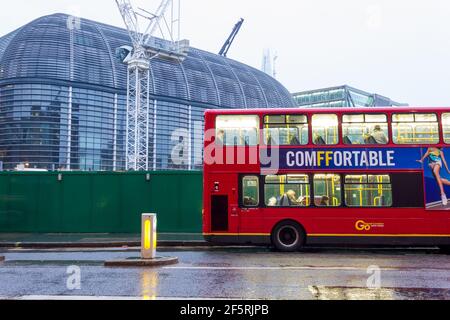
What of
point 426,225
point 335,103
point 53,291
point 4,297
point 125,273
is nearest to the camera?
point 4,297

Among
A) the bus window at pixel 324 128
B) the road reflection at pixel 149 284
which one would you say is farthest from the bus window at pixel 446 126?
the road reflection at pixel 149 284

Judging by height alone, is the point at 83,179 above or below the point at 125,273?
above

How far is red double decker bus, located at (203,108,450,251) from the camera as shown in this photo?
11812 millimetres

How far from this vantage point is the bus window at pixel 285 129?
12.2m

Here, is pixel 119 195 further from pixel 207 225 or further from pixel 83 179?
pixel 207 225

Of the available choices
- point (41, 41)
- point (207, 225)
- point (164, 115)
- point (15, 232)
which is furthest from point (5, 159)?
point (207, 225)

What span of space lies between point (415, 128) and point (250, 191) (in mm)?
4880

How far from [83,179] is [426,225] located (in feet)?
41.1

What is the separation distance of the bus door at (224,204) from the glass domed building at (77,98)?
69118 millimetres

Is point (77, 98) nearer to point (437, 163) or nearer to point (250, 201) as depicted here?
point (250, 201)

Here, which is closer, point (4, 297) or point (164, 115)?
point (4, 297)

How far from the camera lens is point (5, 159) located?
249 feet

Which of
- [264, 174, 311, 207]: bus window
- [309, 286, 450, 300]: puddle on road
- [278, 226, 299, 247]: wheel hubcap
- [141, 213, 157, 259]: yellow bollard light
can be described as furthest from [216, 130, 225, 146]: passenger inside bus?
[309, 286, 450, 300]: puddle on road

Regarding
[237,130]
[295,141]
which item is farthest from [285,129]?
[237,130]
